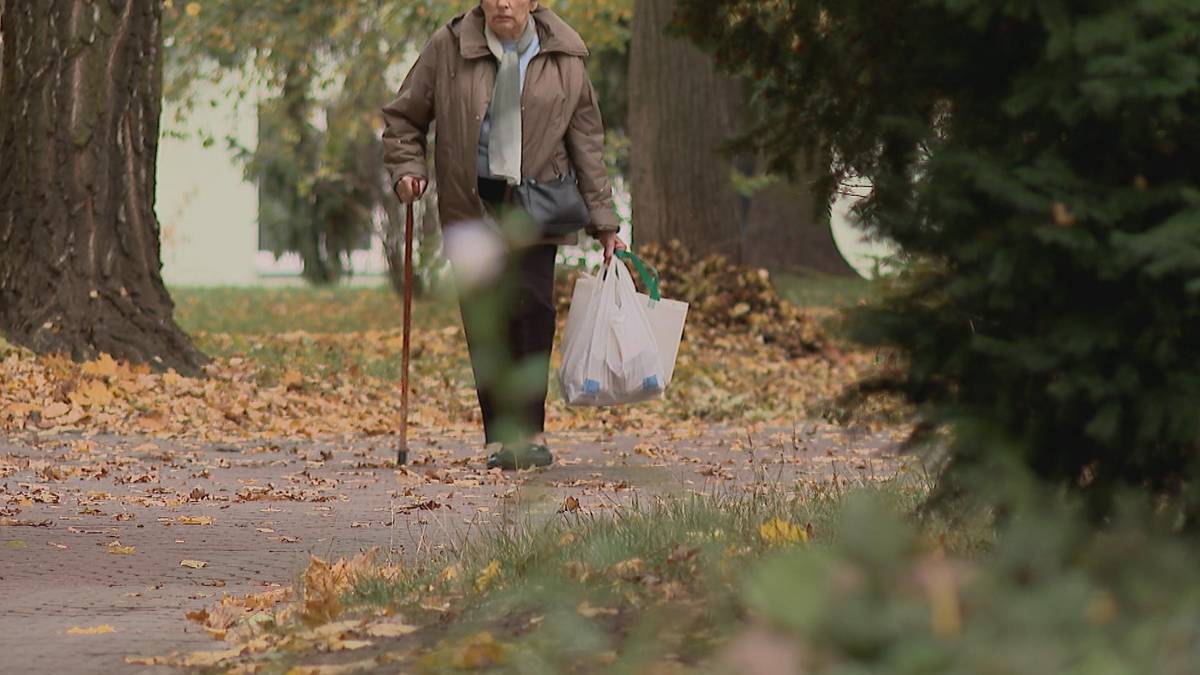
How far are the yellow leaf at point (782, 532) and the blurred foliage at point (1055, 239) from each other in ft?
2.74

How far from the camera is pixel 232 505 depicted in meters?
7.77

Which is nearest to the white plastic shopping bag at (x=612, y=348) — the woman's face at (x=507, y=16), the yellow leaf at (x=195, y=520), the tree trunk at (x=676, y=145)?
the woman's face at (x=507, y=16)

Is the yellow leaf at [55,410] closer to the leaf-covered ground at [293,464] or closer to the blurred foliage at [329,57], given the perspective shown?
the leaf-covered ground at [293,464]

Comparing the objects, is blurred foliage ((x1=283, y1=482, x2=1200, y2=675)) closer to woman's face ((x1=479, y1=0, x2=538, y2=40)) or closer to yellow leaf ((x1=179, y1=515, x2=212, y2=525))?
yellow leaf ((x1=179, y1=515, x2=212, y2=525))

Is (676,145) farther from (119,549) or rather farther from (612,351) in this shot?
(119,549)

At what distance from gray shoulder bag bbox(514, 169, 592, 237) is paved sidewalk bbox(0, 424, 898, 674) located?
995mm

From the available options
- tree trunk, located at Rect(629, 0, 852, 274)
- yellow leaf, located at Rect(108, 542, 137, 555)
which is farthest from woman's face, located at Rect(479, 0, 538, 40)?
tree trunk, located at Rect(629, 0, 852, 274)

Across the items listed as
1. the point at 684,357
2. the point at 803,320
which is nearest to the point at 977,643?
the point at 684,357

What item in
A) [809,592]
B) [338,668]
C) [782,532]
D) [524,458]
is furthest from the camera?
[524,458]

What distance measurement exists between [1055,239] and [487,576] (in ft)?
5.76

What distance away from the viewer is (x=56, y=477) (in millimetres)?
8477

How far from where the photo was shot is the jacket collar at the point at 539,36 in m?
8.36

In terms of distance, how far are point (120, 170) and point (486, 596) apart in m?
7.91

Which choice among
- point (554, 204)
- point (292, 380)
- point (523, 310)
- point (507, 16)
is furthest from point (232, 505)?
point (292, 380)
